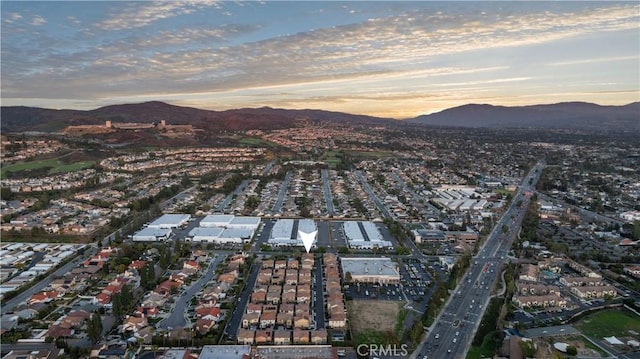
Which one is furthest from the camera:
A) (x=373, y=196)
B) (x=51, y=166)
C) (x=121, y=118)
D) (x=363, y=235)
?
(x=121, y=118)

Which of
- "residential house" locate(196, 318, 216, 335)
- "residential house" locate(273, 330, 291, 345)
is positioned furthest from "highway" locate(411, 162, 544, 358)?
"residential house" locate(196, 318, 216, 335)

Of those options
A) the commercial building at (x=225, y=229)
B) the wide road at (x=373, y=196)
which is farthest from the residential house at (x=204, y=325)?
the wide road at (x=373, y=196)

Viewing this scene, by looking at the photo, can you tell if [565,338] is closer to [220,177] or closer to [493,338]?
[493,338]

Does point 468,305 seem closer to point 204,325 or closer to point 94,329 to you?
point 204,325

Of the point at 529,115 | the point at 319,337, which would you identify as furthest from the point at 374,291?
the point at 529,115

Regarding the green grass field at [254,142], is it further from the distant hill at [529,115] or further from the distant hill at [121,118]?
the distant hill at [529,115]

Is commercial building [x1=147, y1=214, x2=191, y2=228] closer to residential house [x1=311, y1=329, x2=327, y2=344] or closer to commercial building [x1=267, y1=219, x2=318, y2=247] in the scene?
commercial building [x1=267, y1=219, x2=318, y2=247]
